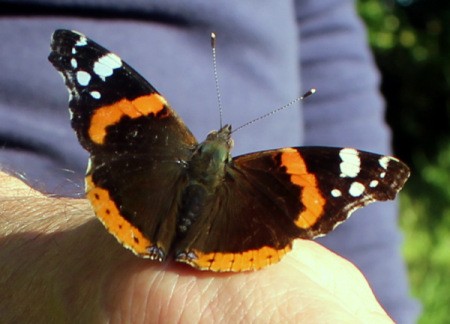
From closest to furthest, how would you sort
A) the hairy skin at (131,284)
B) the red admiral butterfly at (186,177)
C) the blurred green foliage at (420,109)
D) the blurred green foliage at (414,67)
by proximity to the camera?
the hairy skin at (131,284) < the red admiral butterfly at (186,177) < the blurred green foliage at (420,109) < the blurred green foliage at (414,67)

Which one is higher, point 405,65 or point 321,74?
point 321,74

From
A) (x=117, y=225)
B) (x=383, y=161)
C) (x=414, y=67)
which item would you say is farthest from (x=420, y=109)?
(x=117, y=225)

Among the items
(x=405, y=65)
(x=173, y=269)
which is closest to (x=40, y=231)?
(x=173, y=269)

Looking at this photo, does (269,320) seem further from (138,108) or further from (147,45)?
(147,45)

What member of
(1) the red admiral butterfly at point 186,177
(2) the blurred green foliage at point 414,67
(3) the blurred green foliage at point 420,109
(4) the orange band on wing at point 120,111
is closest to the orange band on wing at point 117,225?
(1) the red admiral butterfly at point 186,177

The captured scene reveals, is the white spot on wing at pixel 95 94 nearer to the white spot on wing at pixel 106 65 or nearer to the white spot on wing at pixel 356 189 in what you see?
the white spot on wing at pixel 106 65

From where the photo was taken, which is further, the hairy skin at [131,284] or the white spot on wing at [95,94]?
the white spot on wing at [95,94]

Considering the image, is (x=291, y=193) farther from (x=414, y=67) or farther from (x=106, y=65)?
(x=414, y=67)
